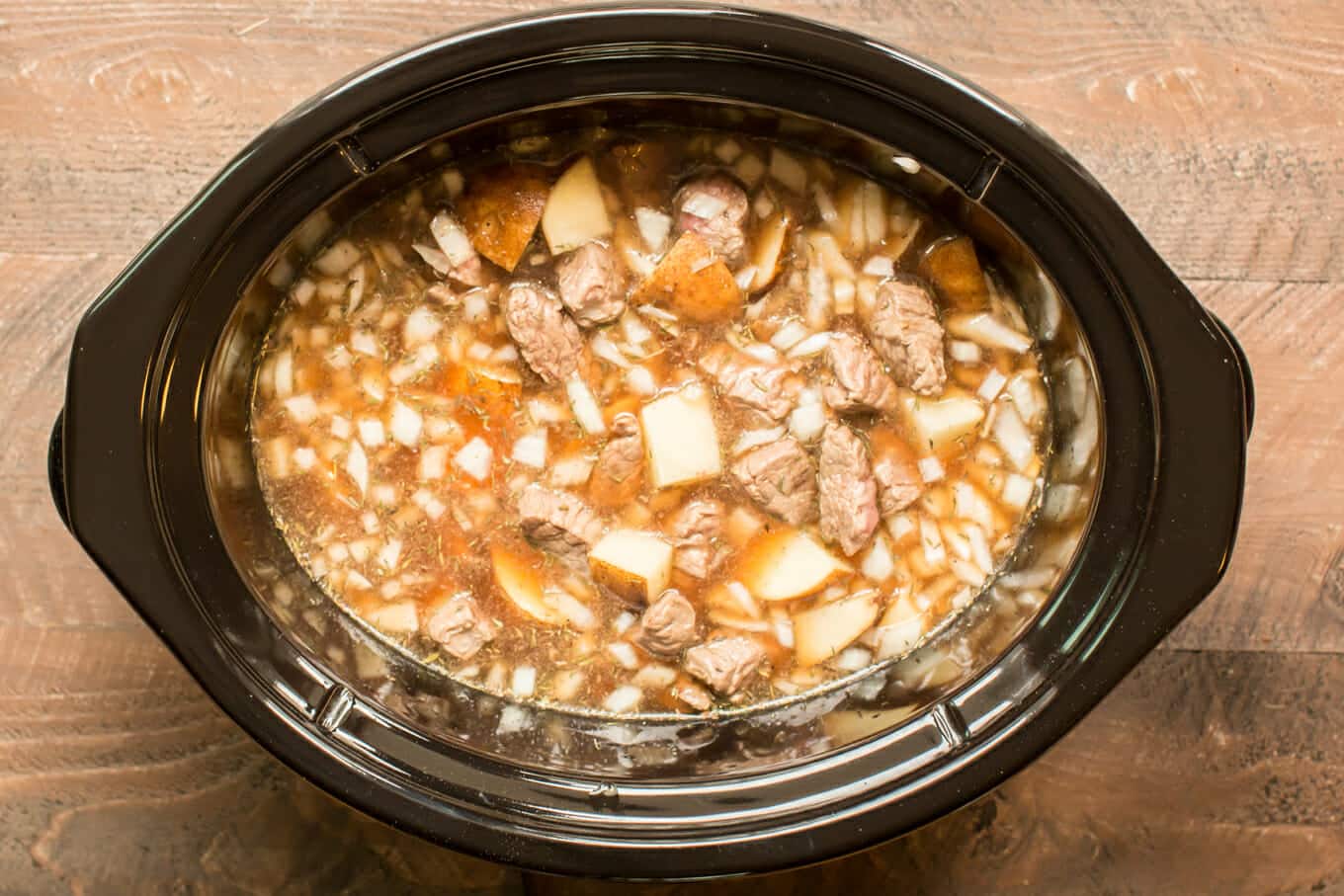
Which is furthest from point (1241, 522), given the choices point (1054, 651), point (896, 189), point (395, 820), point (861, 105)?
point (395, 820)

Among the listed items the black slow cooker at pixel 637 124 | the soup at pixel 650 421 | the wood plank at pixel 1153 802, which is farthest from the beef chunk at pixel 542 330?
the wood plank at pixel 1153 802

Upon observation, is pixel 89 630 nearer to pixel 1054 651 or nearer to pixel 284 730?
pixel 284 730

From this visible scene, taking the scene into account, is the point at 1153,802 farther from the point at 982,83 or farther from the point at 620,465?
the point at 982,83

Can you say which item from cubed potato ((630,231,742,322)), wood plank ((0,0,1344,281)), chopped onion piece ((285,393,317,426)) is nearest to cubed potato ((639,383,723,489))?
cubed potato ((630,231,742,322))

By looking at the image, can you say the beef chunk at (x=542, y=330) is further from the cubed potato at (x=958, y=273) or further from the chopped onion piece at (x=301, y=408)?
the cubed potato at (x=958, y=273)

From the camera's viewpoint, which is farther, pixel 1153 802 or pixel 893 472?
pixel 1153 802

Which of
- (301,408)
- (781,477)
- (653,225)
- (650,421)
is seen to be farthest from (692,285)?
(301,408)
